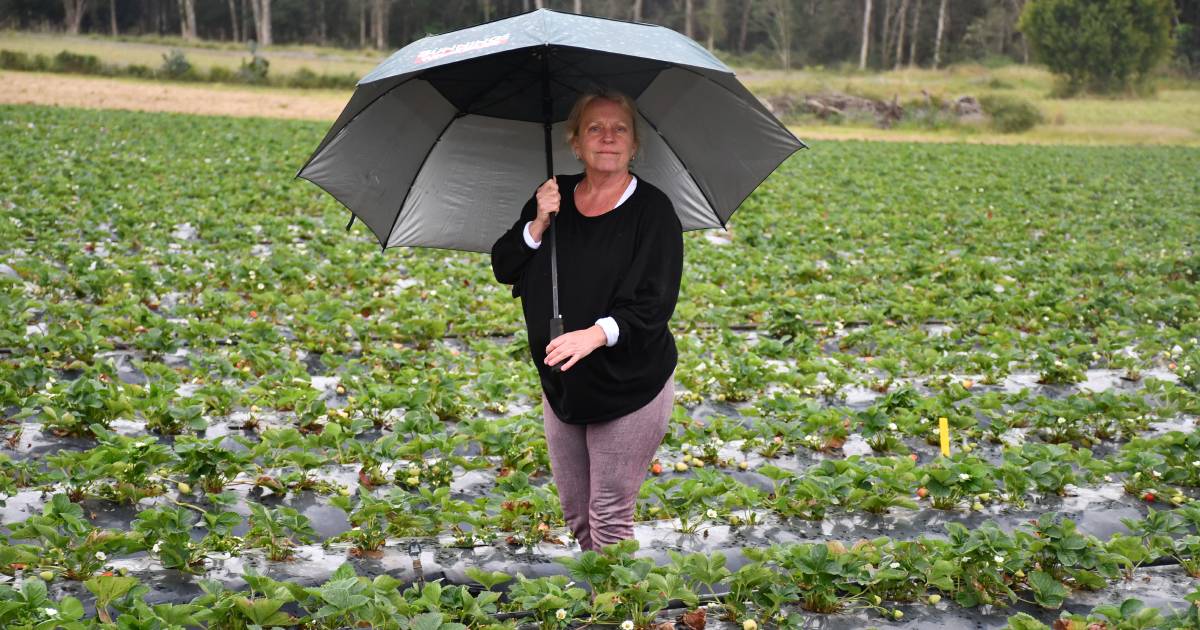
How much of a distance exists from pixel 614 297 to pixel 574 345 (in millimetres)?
216

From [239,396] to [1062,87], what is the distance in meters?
46.1

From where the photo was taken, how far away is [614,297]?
3213mm

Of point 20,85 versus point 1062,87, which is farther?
point 1062,87

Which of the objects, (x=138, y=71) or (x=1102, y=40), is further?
(x=1102, y=40)

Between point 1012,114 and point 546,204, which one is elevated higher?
point 1012,114

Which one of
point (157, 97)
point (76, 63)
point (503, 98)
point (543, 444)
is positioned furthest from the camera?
point (76, 63)

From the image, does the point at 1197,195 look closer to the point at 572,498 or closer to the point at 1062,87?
the point at 572,498

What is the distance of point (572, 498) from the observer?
11.6ft

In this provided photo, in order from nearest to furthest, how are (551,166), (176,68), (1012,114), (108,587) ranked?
(108,587) < (551,166) < (1012,114) < (176,68)

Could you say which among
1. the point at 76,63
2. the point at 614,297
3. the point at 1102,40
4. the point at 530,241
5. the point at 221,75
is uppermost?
the point at 1102,40

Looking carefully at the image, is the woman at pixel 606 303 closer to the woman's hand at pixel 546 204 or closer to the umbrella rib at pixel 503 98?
the woman's hand at pixel 546 204

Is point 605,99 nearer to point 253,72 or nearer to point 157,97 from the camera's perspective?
point 157,97

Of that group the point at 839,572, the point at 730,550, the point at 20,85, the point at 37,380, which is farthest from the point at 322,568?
the point at 20,85

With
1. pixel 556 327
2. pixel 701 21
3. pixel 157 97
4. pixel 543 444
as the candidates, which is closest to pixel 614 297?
pixel 556 327
